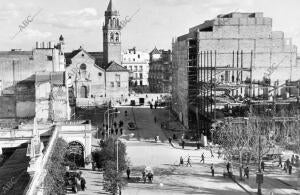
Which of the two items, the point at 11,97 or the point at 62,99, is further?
the point at 11,97

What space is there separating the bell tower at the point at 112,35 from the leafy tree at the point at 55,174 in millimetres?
71774

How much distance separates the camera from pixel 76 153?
4738 centimetres

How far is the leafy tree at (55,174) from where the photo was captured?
29031 millimetres

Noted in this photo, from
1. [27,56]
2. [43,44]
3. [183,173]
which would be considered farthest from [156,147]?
[43,44]

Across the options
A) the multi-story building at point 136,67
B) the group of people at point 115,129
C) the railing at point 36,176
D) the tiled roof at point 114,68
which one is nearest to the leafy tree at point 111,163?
the railing at point 36,176

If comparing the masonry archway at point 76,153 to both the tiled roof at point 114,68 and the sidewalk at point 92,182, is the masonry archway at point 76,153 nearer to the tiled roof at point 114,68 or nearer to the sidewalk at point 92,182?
the sidewalk at point 92,182

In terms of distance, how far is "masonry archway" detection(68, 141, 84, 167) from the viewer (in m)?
46.9

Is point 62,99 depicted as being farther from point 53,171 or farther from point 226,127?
point 53,171

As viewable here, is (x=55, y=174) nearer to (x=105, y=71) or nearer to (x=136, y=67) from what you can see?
(x=105, y=71)

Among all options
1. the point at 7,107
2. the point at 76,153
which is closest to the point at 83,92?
the point at 7,107

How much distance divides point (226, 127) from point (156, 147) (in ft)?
29.5

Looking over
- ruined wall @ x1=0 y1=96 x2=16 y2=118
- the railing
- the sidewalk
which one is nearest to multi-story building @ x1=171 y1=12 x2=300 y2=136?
ruined wall @ x1=0 y1=96 x2=16 y2=118

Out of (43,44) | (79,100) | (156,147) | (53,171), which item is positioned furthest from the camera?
(79,100)

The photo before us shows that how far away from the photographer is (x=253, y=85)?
64875mm
